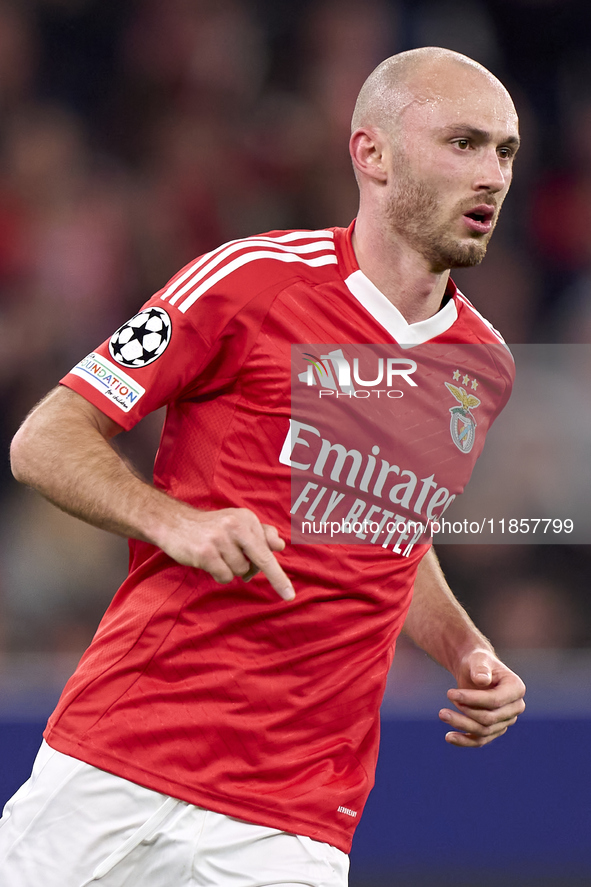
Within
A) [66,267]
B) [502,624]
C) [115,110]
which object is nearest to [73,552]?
[66,267]

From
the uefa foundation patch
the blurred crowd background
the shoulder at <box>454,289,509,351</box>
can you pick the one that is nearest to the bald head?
the shoulder at <box>454,289,509,351</box>

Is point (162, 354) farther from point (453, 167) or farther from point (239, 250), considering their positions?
point (453, 167)

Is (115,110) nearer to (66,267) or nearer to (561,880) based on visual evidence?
(66,267)

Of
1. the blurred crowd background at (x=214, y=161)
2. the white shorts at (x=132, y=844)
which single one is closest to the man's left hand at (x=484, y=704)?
the white shorts at (x=132, y=844)

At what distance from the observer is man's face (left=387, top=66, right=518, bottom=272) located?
2.03 meters

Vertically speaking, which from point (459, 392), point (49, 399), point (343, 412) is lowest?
point (49, 399)

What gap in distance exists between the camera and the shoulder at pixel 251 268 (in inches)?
72.9

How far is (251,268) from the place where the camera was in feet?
6.28

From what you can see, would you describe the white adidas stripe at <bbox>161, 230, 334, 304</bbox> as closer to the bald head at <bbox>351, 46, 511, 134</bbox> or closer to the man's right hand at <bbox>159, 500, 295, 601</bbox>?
the bald head at <bbox>351, 46, 511, 134</bbox>

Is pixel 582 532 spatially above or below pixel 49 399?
above

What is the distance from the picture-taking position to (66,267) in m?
4.48

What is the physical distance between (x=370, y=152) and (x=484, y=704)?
1.12 m

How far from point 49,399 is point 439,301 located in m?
0.84

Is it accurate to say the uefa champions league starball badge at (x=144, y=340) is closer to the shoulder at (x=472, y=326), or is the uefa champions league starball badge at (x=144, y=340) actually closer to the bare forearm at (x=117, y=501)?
the bare forearm at (x=117, y=501)
